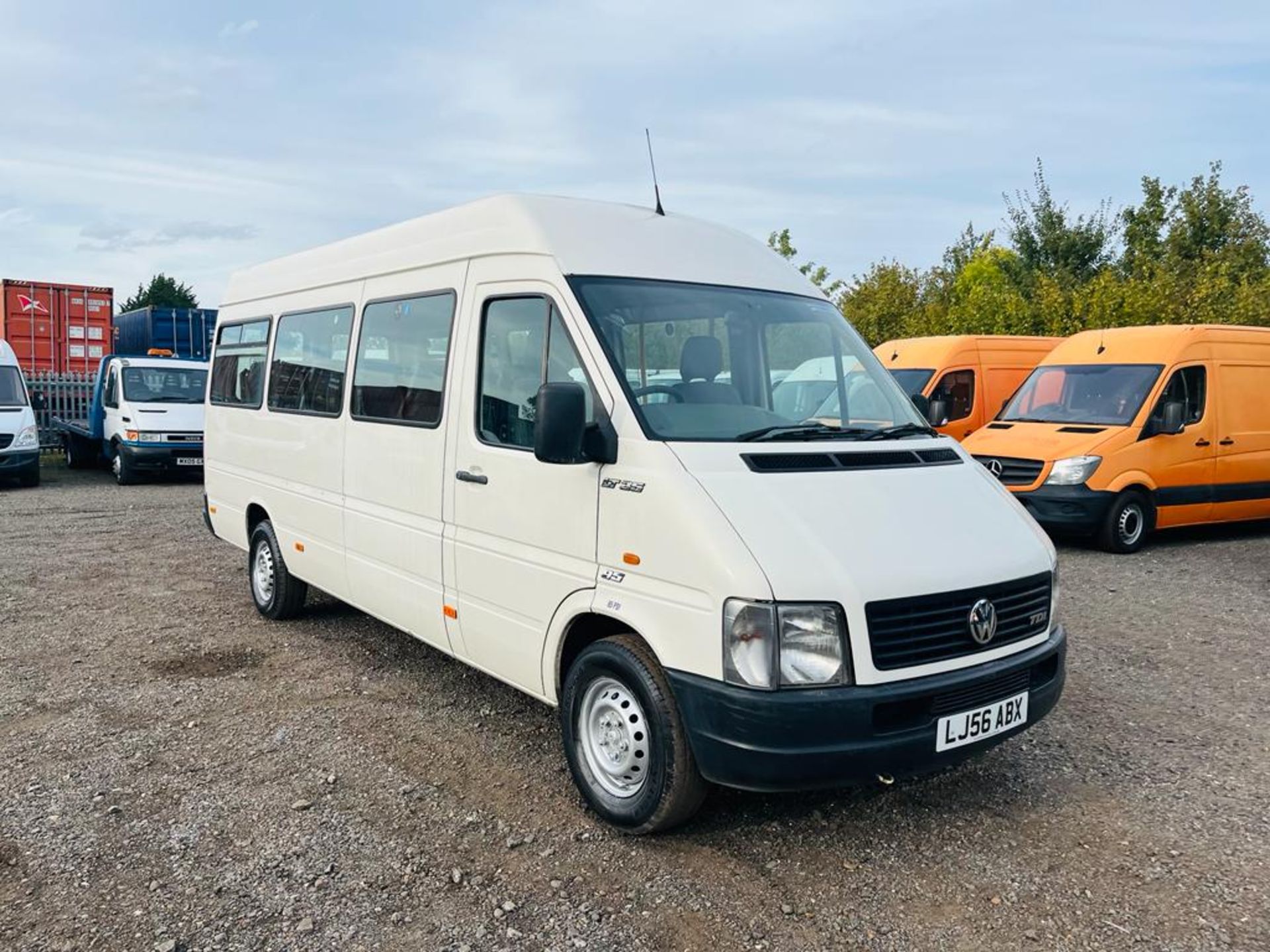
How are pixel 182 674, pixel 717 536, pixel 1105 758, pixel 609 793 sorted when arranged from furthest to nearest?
pixel 182 674 → pixel 1105 758 → pixel 609 793 → pixel 717 536

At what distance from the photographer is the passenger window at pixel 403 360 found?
477 cm

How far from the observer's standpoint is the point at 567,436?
3.57 meters

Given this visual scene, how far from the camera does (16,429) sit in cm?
1457

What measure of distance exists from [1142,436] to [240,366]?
27.4ft

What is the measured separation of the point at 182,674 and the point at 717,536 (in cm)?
390

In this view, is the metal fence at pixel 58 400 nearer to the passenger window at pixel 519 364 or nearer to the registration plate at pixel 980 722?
the passenger window at pixel 519 364

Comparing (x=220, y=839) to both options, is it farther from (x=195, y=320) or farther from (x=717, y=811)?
(x=195, y=320)

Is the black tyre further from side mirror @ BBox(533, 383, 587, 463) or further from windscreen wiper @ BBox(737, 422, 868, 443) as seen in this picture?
windscreen wiper @ BBox(737, 422, 868, 443)

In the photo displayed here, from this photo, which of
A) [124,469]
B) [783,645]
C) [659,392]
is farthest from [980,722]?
[124,469]

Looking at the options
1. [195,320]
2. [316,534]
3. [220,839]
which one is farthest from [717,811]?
[195,320]

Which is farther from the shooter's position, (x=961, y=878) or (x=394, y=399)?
(x=394, y=399)

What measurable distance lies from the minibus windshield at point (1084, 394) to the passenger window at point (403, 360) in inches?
303

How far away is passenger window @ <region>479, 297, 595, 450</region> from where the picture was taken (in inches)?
158

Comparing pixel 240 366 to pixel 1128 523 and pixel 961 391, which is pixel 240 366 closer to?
pixel 1128 523
